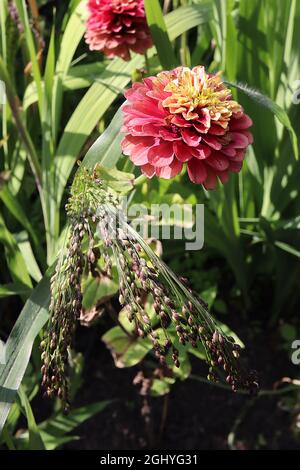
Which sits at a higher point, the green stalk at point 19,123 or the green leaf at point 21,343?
the green stalk at point 19,123

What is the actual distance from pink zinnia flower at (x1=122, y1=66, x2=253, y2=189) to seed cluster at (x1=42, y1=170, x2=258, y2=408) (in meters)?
0.08

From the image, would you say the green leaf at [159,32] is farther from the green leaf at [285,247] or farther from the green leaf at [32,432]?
the green leaf at [32,432]

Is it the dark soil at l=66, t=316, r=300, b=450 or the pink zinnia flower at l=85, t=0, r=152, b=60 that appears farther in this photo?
the dark soil at l=66, t=316, r=300, b=450

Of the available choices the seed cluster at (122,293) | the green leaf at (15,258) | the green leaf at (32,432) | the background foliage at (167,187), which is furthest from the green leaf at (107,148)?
the green leaf at (32,432)

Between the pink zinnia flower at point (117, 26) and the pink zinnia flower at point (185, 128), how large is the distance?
11.0 inches

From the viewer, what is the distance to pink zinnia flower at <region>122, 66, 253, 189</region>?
0.78 metres

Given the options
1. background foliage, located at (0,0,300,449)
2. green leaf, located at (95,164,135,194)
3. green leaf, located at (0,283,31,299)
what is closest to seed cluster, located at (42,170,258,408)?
green leaf, located at (95,164,135,194)

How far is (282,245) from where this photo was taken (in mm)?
1229

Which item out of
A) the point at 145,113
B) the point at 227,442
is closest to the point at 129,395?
the point at 227,442

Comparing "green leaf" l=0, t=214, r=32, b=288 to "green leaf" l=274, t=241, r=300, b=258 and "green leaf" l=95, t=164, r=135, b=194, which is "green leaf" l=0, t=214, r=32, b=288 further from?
"green leaf" l=274, t=241, r=300, b=258

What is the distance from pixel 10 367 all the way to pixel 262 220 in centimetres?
57

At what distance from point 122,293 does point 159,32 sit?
20.5 inches

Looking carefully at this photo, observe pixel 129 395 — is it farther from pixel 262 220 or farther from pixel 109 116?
pixel 109 116

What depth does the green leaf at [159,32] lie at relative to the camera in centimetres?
101
